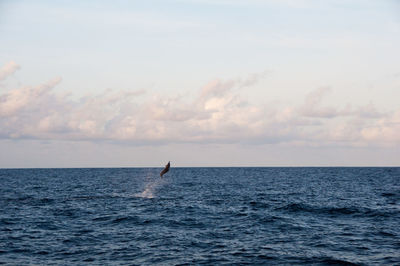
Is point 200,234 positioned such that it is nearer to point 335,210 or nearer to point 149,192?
point 335,210

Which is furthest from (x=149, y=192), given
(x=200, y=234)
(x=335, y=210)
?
(x=200, y=234)

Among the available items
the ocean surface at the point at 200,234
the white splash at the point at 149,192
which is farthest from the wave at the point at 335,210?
the white splash at the point at 149,192

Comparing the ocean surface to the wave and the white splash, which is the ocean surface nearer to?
the wave

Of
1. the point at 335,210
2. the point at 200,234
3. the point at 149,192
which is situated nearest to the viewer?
the point at 200,234

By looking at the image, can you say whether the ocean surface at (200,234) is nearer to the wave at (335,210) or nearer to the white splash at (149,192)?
the wave at (335,210)

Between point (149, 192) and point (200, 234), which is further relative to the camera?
point (149, 192)

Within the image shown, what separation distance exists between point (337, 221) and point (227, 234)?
15.6 m

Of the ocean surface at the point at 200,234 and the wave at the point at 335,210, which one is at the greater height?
the wave at the point at 335,210

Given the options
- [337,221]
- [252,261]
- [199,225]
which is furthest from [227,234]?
[337,221]

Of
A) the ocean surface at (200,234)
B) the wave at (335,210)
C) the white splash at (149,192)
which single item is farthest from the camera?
the white splash at (149,192)

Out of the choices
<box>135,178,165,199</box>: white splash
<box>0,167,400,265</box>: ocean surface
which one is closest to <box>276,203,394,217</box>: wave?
<box>0,167,400,265</box>: ocean surface

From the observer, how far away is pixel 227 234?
36.5 metres

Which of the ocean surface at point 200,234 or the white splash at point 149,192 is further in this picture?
the white splash at point 149,192

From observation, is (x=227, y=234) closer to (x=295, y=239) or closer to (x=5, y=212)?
(x=295, y=239)
